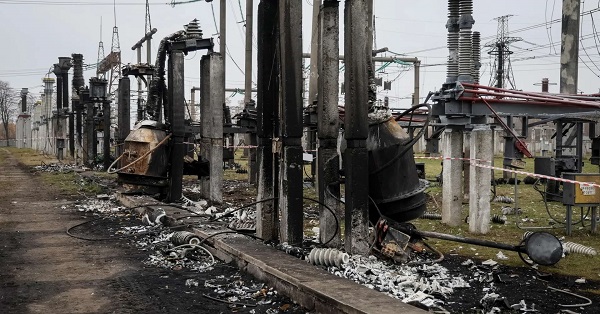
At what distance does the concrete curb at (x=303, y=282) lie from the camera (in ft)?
18.9

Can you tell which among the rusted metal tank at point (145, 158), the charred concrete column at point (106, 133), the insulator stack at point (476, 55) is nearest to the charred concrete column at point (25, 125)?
the charred concrete column at point (106, 133)

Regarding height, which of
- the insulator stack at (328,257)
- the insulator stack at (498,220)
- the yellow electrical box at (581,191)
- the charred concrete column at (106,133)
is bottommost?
the insulator stack at (498,220)

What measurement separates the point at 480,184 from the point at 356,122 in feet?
13.4

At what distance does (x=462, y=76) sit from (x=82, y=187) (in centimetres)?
1405

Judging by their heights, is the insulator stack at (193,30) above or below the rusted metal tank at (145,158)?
above

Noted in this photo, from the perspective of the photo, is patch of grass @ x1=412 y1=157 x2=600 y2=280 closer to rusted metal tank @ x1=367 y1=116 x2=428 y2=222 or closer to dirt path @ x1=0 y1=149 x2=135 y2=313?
rusted metal tank @ x1=367 y1=116 x2=428 y2=222

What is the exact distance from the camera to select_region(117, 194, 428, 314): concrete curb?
18.9 feet

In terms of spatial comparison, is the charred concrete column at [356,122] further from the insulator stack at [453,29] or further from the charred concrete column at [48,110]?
the charred concrete column at [48,110]

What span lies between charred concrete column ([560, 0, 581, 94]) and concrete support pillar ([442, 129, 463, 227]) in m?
5.81

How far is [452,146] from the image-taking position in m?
12.5

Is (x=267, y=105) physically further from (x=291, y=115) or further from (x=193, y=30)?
(x=193, y=30)

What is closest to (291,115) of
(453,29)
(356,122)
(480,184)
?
(356,122)

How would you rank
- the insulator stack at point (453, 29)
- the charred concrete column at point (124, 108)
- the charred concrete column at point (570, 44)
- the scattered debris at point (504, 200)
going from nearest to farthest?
the insulator stack at point (453, 29)
the charred concrete column at point (570, 44)
the scattered debris at point (504, 200)
the charred concrete column at point (124, 108)

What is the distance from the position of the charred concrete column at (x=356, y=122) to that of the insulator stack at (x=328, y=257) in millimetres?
388
